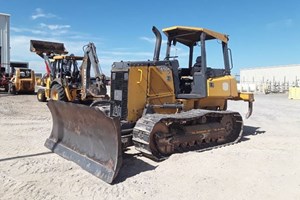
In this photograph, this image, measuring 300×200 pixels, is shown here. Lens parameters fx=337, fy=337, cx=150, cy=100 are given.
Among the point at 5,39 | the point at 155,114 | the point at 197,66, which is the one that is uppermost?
the point at 5,39

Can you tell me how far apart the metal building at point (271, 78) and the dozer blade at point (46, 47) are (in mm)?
28363

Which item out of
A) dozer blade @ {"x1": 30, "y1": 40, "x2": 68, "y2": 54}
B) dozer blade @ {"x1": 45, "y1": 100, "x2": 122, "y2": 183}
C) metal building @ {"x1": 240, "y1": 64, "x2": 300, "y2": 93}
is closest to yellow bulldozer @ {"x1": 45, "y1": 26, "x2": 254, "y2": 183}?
dozer blade @ {"x1": 45, "y1": 100, "x2": 122, "y2": 183}

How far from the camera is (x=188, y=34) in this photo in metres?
8.05

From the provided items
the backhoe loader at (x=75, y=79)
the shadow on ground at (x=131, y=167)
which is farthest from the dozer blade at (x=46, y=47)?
the shadow on ground at (x=131, y=167)

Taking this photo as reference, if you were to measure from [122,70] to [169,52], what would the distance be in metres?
1.83

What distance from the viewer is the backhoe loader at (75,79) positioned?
14.5 metres

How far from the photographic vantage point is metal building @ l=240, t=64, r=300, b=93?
1773 inches

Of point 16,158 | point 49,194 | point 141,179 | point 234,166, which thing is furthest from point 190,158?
point 16,158

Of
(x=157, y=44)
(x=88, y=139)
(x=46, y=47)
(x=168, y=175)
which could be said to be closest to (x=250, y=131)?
(x=157, y=44)

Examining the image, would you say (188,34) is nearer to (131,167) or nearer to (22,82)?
(131,167)

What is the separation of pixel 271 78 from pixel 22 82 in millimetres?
44107

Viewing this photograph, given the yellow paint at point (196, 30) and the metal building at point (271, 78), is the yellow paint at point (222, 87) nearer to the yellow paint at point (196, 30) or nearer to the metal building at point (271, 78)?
the yellow paint at point (196, 30)

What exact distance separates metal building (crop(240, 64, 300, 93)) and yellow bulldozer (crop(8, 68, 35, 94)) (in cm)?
2844

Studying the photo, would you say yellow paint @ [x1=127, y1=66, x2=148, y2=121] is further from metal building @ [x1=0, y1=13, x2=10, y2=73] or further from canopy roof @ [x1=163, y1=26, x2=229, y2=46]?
metal building @ [x1=0, y1=13, x2=10, y2=73]
